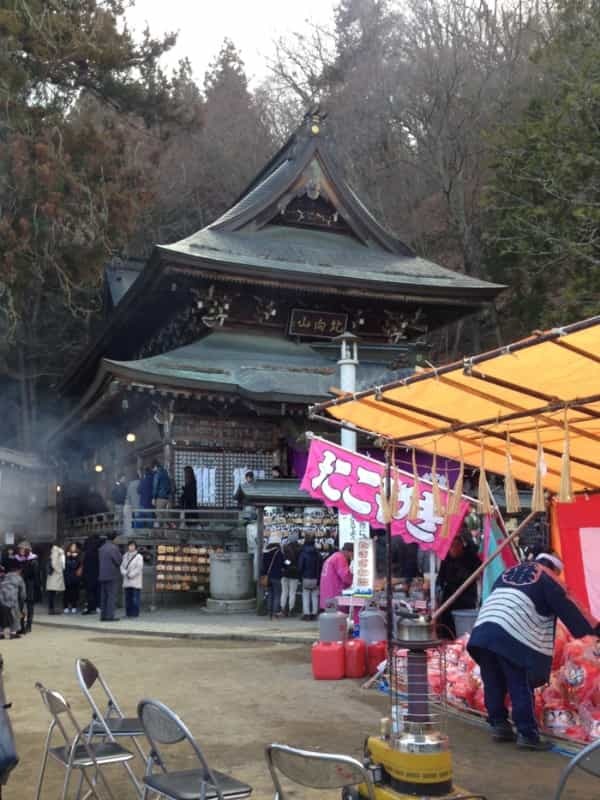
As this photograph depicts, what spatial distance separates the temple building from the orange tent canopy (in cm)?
991

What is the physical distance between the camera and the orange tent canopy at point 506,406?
4.84m

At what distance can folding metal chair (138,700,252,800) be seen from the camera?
316 centimetres

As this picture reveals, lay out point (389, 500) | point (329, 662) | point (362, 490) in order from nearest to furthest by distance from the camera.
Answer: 1. point (389, 500)
2. point (329, 662)
3. point (362, 490)

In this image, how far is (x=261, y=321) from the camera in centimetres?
2084

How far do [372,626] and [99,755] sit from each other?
4.74 metres

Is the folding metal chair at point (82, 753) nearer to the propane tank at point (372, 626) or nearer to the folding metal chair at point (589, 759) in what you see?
the folding metal chair at point (589, 759)

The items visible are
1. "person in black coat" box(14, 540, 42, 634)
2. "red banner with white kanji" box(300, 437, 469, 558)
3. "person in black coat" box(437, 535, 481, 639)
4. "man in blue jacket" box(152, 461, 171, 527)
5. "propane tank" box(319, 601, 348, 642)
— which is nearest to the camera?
"red banner with white kanji" box(300, 437, 469, 558)

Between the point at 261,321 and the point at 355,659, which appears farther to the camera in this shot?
the point at 261,321

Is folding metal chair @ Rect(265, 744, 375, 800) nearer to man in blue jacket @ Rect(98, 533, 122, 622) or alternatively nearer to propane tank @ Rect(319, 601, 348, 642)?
propane tank @ Rect(319, 601, 348, 642)

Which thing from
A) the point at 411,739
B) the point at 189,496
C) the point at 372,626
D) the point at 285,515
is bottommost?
the point at 411,739

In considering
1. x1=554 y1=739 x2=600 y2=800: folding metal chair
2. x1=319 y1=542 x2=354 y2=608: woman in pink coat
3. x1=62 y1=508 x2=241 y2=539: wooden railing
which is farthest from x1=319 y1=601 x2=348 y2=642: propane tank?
x1=62 y1=508 x2=241 y2=539: wooden railing

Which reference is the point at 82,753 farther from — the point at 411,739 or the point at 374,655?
the point at 374,655

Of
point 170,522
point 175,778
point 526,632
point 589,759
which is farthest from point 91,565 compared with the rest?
point 589,759

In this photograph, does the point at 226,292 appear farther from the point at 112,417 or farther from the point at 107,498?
the point at 107,498
